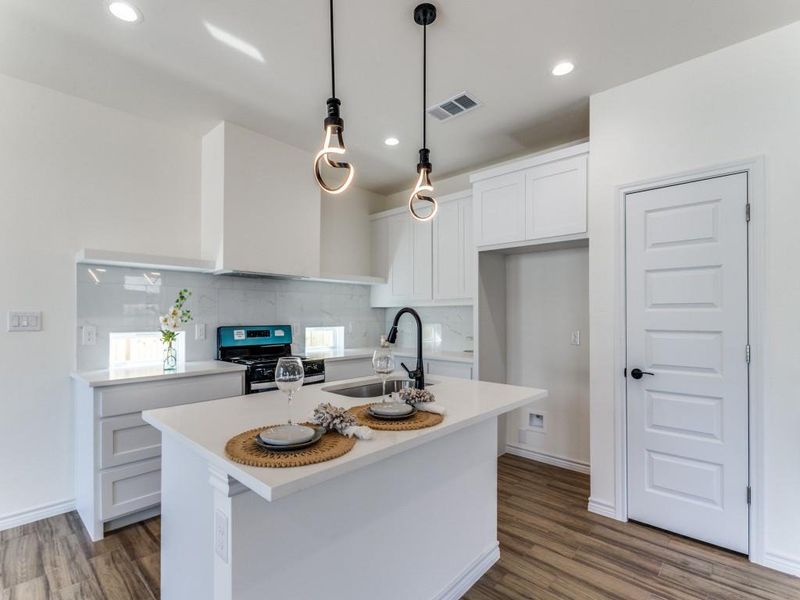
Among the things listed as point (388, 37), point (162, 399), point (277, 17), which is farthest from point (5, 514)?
point (388, 37)

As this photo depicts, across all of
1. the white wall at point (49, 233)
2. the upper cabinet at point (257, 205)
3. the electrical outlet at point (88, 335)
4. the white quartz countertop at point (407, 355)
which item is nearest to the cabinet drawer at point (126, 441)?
the white wall at point (49, 233)

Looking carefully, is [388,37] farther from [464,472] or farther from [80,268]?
[80,268]

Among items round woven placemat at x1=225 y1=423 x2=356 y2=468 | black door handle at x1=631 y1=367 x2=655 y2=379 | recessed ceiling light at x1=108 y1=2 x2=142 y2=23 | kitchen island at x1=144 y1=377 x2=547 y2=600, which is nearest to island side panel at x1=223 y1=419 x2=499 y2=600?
kitchen island at x1=144 y1=377 x2=547 y2=600

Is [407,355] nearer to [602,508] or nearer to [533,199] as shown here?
[533,199]

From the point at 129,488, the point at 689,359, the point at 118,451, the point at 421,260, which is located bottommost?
the point at 129,488

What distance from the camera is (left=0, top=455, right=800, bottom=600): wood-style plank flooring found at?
1.93 meters

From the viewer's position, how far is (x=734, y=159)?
2236 millimetres

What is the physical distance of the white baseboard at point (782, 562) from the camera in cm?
204

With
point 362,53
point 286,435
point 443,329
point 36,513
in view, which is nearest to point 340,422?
point 286,435

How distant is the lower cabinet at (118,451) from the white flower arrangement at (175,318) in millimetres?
459

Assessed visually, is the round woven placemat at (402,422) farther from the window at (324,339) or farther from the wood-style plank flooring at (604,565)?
the window at (324,339)

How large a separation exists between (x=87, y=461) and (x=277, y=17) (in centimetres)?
275

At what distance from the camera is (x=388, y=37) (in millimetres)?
2172

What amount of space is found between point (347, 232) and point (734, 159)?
11.1 ft
